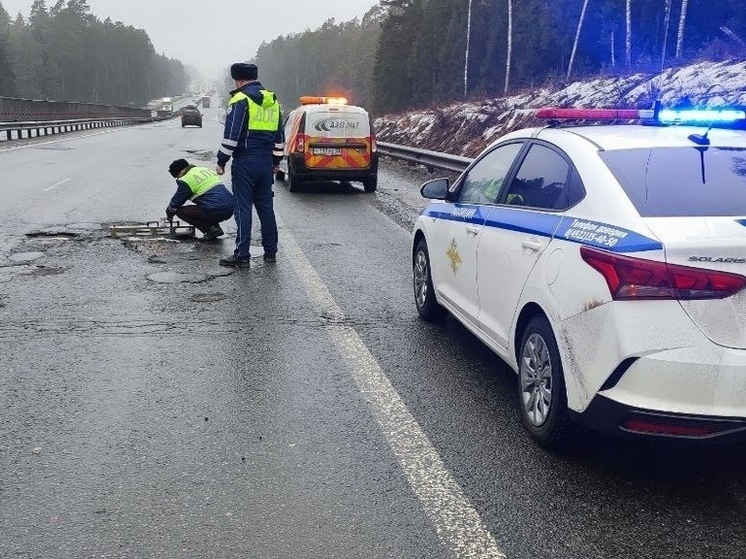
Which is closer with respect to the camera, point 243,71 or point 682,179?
point 682,179

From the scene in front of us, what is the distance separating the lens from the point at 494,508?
3.16m

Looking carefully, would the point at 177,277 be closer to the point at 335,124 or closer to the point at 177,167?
the point at 177,167

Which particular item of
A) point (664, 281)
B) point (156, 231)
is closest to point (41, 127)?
point (156, 231)

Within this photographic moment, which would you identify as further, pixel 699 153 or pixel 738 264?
pixel 699 153

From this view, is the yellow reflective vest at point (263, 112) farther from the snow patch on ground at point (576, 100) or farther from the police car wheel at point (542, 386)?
the snow patch on ground at point (576, 100)

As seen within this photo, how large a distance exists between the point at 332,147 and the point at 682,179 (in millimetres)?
11829

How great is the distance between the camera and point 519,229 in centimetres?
408

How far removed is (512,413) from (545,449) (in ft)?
1.66

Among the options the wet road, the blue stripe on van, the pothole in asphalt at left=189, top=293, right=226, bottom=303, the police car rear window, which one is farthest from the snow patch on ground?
the police car rear window

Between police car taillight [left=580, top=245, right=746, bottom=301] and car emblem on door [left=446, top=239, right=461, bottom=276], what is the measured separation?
193 cm

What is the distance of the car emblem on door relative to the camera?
16.5 ft

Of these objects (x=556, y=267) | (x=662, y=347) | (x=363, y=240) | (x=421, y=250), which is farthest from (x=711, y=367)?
(x=363, y=240)

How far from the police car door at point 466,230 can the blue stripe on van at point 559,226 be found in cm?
2

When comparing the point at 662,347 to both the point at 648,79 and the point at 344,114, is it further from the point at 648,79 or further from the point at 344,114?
the point at 648,79
